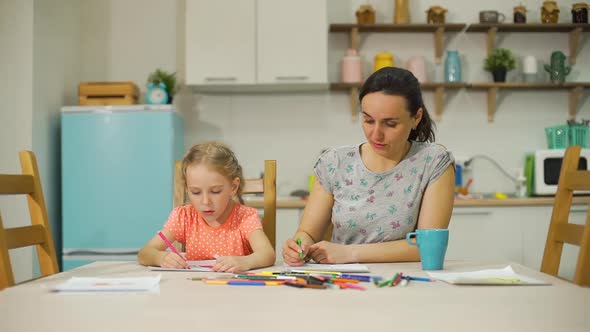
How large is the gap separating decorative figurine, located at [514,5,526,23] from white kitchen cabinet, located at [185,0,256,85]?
1.70 metres

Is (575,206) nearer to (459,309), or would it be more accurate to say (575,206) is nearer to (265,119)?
(265,119)

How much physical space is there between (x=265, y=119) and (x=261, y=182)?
6.41 feet

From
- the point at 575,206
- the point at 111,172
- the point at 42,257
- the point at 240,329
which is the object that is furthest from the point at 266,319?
the point at 575,206

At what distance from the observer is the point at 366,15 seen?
385cm

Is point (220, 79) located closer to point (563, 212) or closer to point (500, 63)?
point (500, 63)

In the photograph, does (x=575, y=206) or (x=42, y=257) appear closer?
(x=42, y=257)

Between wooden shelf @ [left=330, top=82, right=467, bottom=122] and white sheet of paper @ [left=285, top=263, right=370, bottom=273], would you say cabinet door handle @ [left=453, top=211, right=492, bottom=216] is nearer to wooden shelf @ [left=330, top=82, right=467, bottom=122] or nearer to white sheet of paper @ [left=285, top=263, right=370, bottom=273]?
wooden shelf @ [left=330, top=82, right=467, bottom=122]

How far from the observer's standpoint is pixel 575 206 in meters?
3.46

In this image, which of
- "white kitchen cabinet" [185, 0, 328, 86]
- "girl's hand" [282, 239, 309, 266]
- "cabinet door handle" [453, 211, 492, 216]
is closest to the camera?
"girl's hand" [282, 239, 309, 266]

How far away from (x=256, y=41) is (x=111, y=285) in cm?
268

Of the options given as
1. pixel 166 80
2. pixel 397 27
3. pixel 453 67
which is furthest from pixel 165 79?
pixel 453 67

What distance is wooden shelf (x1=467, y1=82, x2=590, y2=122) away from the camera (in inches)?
150

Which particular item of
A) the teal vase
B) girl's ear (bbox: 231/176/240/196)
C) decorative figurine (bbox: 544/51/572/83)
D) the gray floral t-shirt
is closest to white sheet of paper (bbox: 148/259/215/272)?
girl's ear (bbox: 231/176/240/196)

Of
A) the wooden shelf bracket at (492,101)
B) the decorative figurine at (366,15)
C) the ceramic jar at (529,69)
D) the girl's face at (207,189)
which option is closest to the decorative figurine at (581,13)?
the ceramic jar at (529,69)
